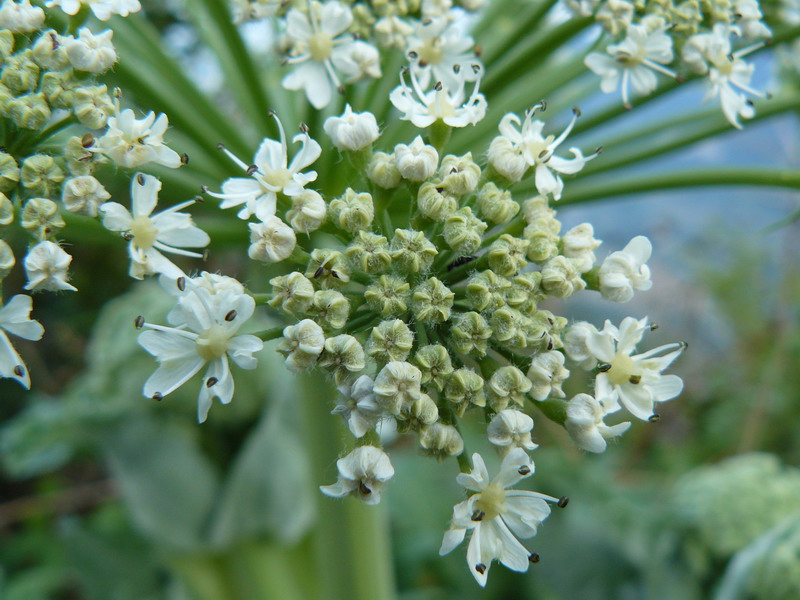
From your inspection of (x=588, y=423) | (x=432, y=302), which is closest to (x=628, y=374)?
(x=588, y=423)

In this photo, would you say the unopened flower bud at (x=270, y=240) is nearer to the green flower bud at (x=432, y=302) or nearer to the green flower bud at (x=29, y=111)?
the green flower bud at (x=432, y=302)

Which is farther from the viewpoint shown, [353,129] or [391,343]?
[353,129]

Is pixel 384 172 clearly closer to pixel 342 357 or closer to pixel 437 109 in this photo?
pixel 437 109

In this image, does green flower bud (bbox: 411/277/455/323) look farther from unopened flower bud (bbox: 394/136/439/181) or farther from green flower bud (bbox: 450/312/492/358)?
unopened flower bud (bbox: 394/136/439/181)

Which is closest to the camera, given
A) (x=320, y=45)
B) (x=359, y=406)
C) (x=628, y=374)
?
(x=359, y=406)

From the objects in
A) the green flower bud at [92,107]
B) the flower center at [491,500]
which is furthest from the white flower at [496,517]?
the green flower bud at [92,107]

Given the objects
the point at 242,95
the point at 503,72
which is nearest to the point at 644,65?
the point at 503,72
